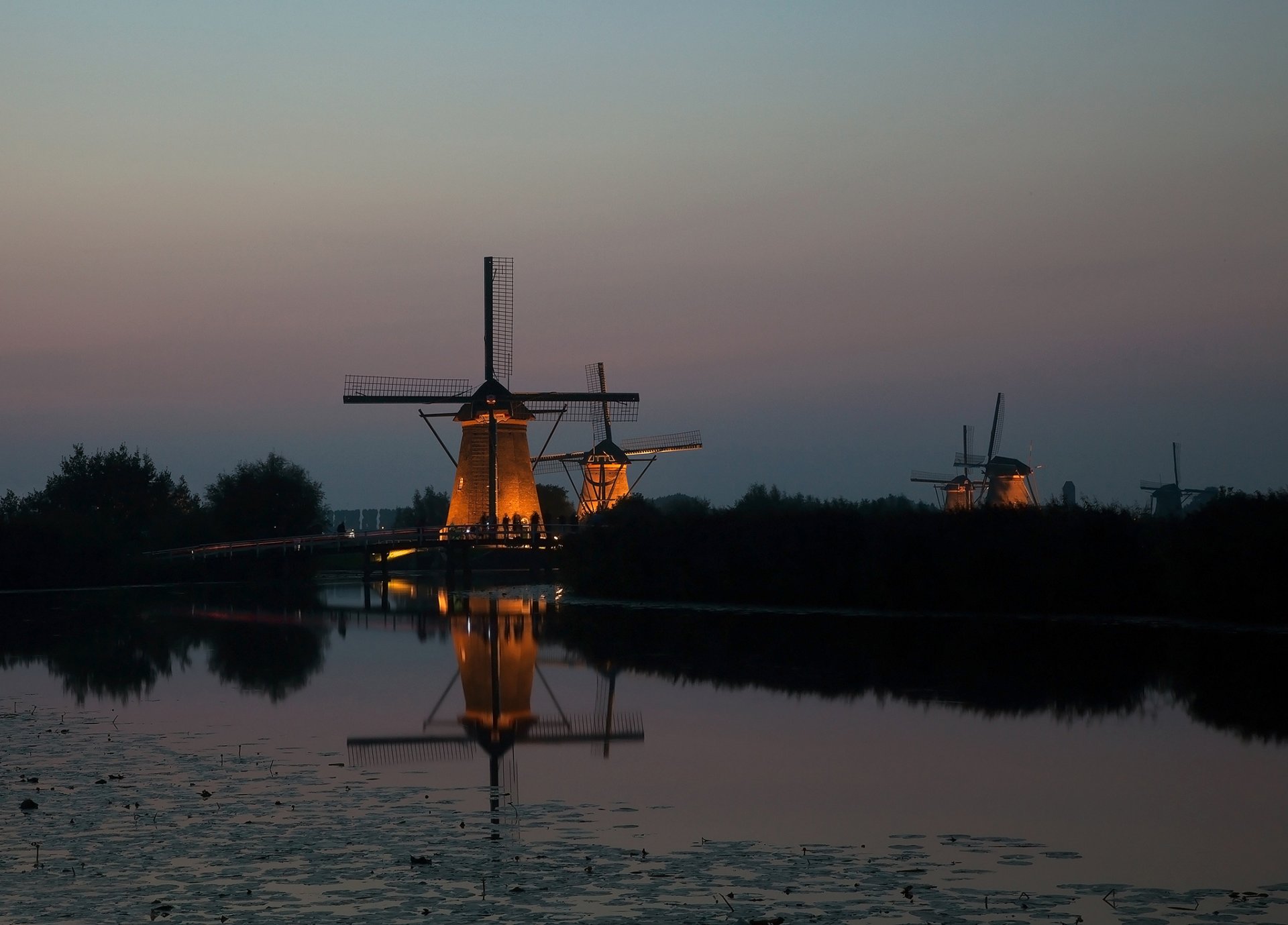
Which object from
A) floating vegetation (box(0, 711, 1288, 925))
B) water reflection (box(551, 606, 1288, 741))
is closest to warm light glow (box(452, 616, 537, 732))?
water reflection (box(551, 606, 1288, 741))

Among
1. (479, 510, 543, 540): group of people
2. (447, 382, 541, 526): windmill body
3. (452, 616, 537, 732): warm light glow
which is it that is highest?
(447, 382, 541, 526): windmill body

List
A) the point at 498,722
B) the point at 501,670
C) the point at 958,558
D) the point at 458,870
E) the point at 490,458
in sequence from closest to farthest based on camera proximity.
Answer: the point at 458,870, the point at 498,722, the point at 501,670, the point at 958,558, the point at 490,458

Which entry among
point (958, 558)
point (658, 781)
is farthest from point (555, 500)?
point (658, 781)

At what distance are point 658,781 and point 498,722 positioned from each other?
176 inches

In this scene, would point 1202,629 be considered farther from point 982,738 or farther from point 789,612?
point 982,738

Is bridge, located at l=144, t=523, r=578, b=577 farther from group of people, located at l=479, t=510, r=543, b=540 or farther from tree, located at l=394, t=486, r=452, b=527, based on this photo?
tree, located at l=394, t=486, r=452, b=527

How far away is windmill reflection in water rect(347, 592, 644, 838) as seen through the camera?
47.1 ft

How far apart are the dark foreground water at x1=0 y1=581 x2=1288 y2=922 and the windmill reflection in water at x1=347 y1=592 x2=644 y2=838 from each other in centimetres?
7

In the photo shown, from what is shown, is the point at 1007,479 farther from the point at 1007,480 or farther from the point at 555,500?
the point at 555,500

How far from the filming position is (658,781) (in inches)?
504

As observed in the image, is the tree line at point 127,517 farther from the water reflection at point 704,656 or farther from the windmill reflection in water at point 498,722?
the windmill reflection in water at point 498,722

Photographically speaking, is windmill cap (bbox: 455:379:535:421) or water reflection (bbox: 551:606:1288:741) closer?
water reflection (bbox: 551:606:1288:741)

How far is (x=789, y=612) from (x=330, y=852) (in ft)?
87.6

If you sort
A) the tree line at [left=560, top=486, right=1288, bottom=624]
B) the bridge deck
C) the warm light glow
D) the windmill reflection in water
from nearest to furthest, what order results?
the windmill reflection in water < the warm light glow < the tree line at [left=560, top=486, right=1288, bottom=624] < the bridge deck
